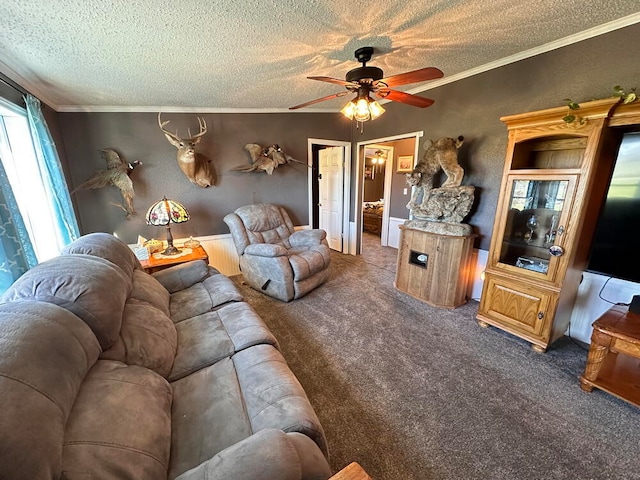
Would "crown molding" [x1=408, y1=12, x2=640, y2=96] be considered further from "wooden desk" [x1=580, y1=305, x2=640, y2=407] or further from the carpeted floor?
the carpeted floor

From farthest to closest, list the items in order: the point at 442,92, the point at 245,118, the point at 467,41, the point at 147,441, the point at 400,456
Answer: the point at 245,118 < the point at 442,92 < the point at 467,41 < the point at 400,456 < the point at 147,441

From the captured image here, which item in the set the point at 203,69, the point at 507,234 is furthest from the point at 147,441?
the point at 507,234

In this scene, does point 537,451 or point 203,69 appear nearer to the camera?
point 537,451

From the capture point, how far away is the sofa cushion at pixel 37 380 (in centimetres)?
59

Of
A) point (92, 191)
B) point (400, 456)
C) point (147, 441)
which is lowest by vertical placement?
point (400, 456)

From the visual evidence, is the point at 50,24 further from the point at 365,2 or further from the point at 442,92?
the point at 442,92

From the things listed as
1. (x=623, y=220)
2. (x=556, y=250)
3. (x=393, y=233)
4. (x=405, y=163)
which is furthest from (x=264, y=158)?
(x=623, y=220)

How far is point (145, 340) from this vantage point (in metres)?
1.35

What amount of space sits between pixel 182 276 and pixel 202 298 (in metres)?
0.43

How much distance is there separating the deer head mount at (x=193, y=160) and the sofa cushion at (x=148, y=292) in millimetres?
1733

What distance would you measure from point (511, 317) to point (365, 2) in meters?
2.63

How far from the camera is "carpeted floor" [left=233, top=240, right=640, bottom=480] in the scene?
1.36 meters

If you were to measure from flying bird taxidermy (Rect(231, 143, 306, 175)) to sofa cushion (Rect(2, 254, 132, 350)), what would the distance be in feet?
8.88

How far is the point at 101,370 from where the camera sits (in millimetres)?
1058
